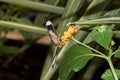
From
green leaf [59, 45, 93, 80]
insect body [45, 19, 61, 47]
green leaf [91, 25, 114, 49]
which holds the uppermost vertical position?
green leaf [91, 25, 114, 49]

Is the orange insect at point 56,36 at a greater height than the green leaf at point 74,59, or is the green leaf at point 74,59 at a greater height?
the orange insect at point 56,36

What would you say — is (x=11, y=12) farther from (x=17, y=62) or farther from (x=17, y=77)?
(x=17, y=62)

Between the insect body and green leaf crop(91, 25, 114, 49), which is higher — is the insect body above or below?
below

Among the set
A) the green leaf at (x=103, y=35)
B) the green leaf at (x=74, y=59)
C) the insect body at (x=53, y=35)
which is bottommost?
the green leaf at (x=74, y=59)

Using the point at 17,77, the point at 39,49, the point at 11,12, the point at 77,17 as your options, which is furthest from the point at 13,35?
the point at 77,17
